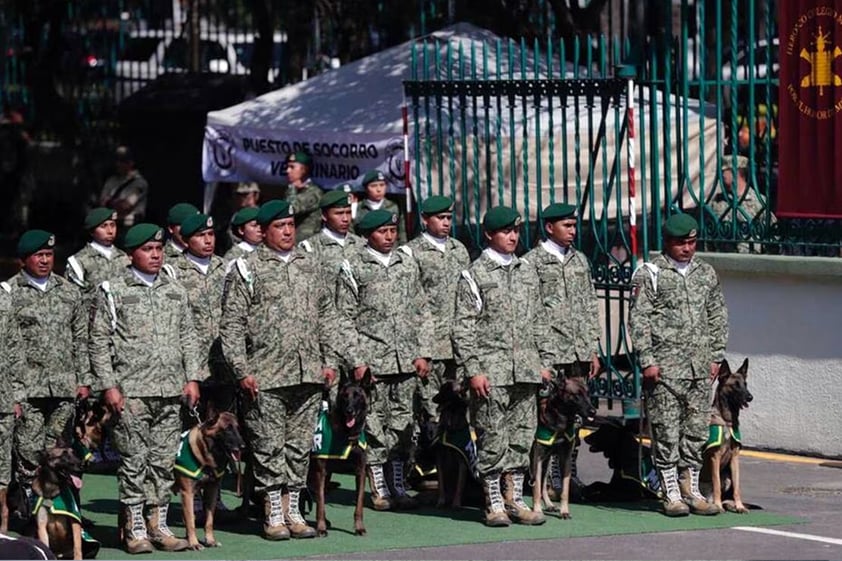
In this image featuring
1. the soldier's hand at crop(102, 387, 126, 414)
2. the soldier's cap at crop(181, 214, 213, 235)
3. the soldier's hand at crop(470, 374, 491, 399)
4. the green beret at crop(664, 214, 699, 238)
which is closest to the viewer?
the soldier's hand at crop(102, 387, 126, 414)

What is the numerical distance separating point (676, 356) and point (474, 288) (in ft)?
4.44

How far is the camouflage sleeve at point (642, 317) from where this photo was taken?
1216 centimetres

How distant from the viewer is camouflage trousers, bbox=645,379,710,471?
12156 millimetres

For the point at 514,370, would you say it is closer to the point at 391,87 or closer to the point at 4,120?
the point at 391,87

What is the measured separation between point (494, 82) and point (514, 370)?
376cm

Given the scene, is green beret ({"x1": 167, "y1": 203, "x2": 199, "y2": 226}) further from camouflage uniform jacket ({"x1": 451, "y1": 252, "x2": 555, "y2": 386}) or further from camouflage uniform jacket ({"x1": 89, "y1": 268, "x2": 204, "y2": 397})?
camouflage uniform jacket ({"x1": 451, "y1": 252, "x2": 555, "y2": 386})

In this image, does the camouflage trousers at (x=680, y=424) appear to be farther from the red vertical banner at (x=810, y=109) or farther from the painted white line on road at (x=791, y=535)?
the red vertical banner at (x=810, y=109)

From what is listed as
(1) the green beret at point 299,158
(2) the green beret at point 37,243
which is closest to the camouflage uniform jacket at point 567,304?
(2) the green beret at point 37,243

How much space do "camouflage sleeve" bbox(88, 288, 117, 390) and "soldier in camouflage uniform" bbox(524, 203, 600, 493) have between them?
2.90m

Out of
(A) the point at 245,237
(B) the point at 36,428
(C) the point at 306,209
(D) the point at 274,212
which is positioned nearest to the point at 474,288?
(D) the point at 274,212

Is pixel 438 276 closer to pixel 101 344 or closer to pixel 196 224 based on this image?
pixel 196 224

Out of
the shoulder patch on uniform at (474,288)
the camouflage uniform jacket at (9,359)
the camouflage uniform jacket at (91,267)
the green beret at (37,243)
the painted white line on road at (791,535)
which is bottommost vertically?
the painted white line on road at (791,535)

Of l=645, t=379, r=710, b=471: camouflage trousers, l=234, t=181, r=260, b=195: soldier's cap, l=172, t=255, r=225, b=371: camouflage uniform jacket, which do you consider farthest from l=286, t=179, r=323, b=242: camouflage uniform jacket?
l=645, t=379, r=710, b=471: camouflage trousers

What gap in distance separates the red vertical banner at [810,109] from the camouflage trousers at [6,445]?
5889 millimetres
